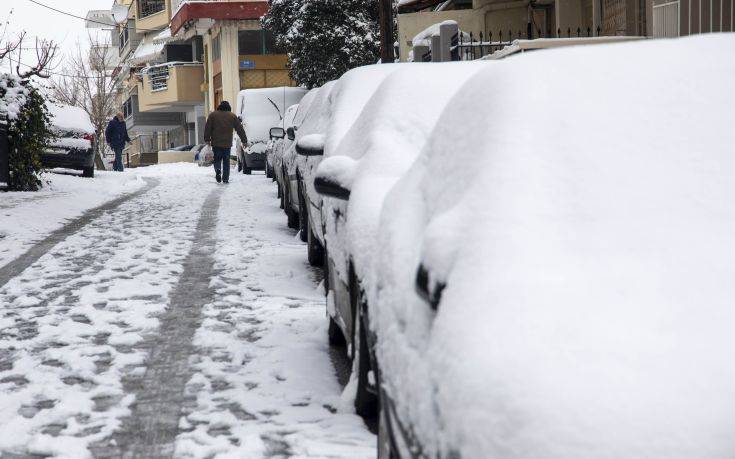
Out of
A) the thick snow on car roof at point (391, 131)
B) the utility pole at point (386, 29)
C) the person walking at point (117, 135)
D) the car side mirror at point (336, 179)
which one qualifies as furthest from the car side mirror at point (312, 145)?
the person walking at point (117, 135)

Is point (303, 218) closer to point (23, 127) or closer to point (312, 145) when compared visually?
point (312, 145)

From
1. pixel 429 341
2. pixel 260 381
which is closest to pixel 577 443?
pixel 429 341

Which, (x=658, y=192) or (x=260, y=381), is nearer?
(x=658, y=192)

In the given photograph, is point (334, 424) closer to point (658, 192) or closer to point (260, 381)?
point (260, 381)

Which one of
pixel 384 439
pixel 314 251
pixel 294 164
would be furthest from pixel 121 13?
pixel 384 439

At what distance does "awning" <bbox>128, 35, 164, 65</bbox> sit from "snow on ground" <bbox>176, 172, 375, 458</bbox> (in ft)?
180

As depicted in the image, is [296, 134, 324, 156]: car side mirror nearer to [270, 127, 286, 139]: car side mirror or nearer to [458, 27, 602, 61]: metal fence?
[270, 127, 286, 139]: car side mirror

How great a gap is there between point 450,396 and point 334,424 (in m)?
2.44

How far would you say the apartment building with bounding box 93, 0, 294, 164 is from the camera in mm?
48906

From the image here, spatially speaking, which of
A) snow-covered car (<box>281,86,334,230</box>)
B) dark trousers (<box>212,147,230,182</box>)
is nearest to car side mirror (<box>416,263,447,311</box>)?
snow-covered car (<box>281,86,334,230</box>)

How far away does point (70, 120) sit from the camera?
23.0m

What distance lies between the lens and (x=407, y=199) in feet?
11.7

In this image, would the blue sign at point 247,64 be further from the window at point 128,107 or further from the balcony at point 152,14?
the window at point 128,107

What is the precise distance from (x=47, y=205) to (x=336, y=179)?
11.5 meters
